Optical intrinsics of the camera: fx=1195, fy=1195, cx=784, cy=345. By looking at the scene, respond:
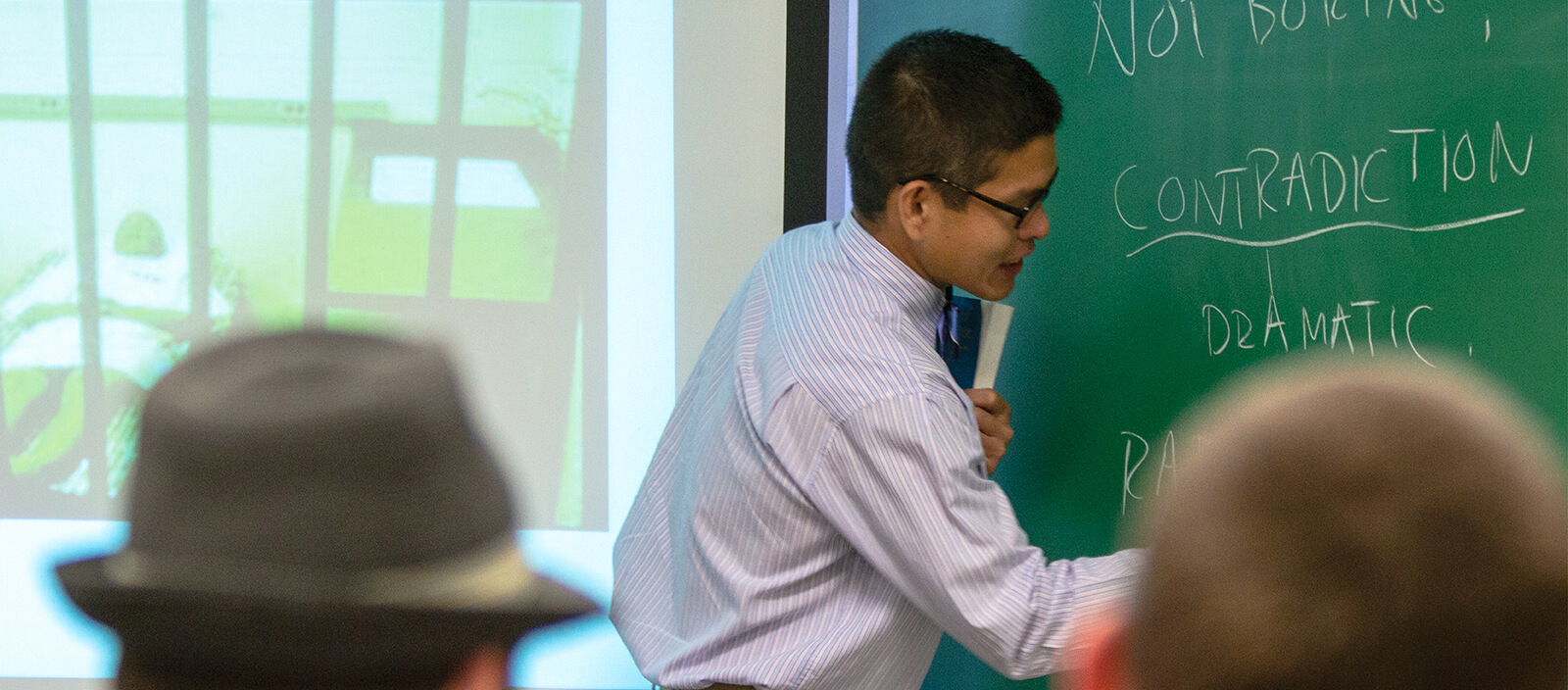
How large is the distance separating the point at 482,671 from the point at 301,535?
4.4 inches

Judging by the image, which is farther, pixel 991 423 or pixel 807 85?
pixel 807 85

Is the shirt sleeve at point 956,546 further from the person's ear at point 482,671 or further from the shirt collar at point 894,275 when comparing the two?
the person's ear at point 482,671

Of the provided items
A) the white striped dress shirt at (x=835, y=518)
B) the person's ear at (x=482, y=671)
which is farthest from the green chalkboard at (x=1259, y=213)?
the person's ear at (x=482, y=671)

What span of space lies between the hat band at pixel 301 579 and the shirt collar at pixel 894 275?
1.07m

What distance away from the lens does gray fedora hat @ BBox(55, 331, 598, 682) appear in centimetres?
55

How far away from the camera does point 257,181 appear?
262 cm

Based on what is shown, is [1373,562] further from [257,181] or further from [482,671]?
[257,181]

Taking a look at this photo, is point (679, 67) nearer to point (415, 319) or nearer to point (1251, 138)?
point (415, 319)

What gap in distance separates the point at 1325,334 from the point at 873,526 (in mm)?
611

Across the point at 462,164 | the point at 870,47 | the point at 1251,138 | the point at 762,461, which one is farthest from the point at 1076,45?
the point at 462,164

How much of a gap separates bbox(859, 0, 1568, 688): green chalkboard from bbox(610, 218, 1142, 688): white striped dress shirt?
0.37 m

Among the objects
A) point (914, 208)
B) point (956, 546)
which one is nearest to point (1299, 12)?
point (914, 208)

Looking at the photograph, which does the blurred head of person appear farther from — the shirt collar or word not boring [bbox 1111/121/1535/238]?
the shirt collar

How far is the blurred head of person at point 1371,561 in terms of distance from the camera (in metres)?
0.44
